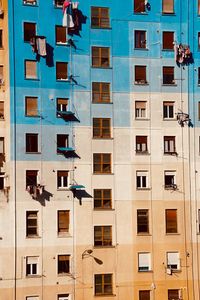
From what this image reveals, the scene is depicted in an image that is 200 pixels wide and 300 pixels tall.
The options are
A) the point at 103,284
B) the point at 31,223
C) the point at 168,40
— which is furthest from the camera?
the point at 168,40

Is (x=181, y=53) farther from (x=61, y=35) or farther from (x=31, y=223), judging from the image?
(x=31, y=223)

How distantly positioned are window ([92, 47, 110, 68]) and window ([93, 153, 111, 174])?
21.1 ft

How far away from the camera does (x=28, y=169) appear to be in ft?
141

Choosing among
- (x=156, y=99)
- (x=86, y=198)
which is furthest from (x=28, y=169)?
(x=156, y=99)

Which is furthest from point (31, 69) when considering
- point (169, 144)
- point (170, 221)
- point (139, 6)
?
point (170, 221)

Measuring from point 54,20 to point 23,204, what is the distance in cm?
1323

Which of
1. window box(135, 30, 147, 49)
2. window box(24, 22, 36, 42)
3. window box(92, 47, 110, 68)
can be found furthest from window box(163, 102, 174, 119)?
window box(24, 22, 36, 42)

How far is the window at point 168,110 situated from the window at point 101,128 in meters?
4.31

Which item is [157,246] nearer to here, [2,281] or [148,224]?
[148,224]

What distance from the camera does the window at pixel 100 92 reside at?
44.5 metres

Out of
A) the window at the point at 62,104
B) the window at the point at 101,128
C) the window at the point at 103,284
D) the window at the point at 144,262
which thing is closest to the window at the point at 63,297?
the window at the point at 103,284

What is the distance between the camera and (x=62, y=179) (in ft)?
144

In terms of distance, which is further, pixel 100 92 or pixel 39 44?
pixel 100 92

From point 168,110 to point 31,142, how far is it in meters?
10.3
